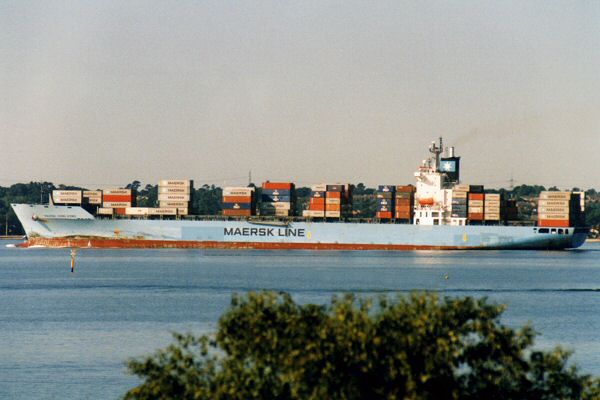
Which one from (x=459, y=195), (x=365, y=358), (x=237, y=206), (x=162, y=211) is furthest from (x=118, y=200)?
(x=365, y=358)

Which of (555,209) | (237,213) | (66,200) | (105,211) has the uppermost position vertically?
(555,209)

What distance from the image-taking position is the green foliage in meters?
17.8

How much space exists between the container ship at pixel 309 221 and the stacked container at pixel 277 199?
0.40ft

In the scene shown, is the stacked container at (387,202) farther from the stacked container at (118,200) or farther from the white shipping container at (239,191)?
the stacked container at (118,200)

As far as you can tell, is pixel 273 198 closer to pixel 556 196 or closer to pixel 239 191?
pixel 239 191

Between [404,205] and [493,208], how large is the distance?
11.0 m

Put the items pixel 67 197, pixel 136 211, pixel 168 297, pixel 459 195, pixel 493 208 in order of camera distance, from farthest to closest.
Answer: pixel 67 197, pixel 459 195, pixel 136 211, pixel 493 208, pixel 168 297

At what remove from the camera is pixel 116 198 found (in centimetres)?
13088

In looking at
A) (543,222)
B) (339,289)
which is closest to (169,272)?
(339,289)

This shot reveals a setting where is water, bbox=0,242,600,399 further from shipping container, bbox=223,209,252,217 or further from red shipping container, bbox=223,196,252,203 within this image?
red shipping container, bbox=223,196,252,203

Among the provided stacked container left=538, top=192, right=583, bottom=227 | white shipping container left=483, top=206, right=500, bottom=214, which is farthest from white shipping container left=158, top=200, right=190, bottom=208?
stacked container left=538, top=192, right=583, bottom=227

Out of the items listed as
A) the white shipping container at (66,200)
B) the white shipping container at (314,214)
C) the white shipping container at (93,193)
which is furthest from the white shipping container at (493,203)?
the white shipping container at (66,200)

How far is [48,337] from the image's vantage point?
45812 millimetres

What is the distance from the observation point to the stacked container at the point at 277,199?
130 meters
